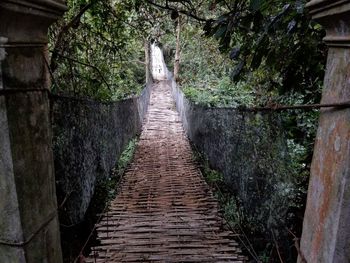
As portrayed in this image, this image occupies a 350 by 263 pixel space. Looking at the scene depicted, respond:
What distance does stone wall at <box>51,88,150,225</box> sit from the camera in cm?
247

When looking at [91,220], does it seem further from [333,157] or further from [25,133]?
[333,157]

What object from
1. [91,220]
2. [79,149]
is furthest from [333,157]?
[91,220]

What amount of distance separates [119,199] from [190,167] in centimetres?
161

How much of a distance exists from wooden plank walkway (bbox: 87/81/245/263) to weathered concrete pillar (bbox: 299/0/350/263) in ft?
4.87

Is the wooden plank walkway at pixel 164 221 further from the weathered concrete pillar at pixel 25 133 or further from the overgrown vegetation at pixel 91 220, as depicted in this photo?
the weathered concrete pillar at pixel 25 133

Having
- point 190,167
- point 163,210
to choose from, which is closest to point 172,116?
point 190,167

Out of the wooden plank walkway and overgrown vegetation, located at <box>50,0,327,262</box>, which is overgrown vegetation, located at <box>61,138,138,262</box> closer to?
the wooden plank walkway

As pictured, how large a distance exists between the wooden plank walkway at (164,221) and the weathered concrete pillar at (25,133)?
131 centimetres

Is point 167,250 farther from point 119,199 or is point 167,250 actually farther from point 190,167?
point 190,167

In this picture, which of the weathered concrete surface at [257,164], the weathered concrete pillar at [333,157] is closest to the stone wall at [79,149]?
the weathered concrete pillar at [333,157]

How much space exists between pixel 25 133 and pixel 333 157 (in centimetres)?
104

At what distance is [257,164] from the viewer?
2527 mm

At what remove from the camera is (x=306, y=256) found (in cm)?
128

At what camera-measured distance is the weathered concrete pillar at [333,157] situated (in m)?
1.00
